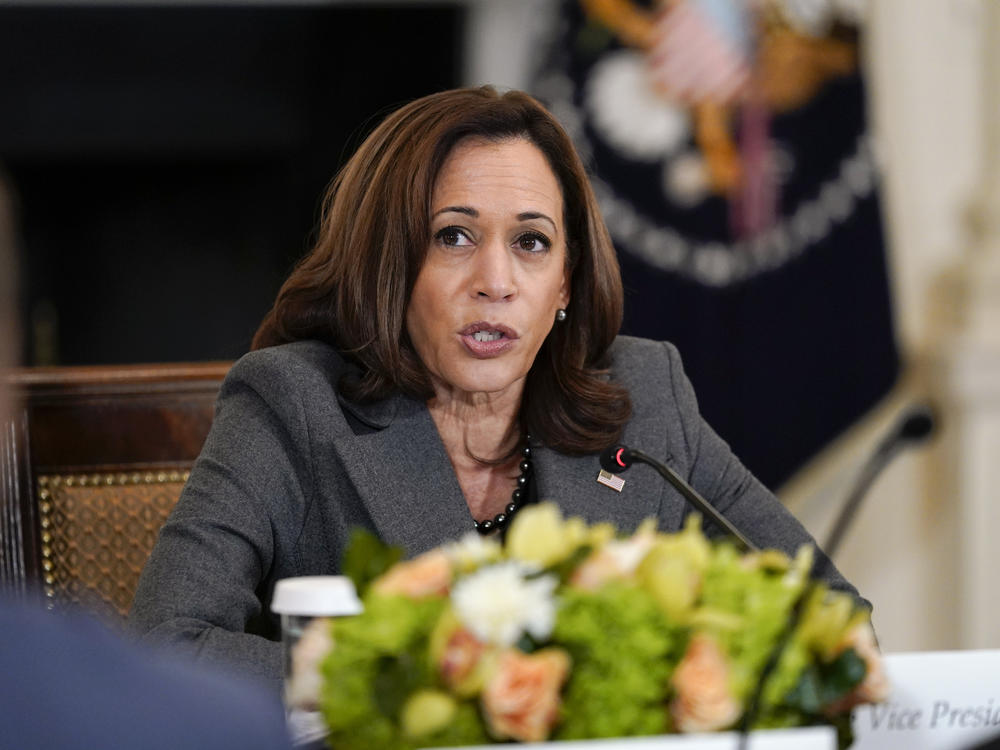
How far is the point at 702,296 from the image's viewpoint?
152 inches

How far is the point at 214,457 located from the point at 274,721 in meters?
0.93

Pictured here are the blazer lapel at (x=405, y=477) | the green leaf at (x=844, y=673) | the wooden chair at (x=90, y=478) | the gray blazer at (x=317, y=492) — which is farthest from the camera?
the wooden chair at (x=90, y=478)

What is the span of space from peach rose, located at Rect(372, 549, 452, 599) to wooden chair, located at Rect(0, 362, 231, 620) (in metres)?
1.15

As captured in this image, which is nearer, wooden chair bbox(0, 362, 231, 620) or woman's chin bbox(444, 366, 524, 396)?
woman's chin bbox(444, 366, 524, 396)

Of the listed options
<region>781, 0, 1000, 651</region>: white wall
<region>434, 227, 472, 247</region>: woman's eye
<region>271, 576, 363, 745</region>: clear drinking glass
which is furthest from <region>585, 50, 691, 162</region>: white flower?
<region>271, 576, 363, 745</region>: clear drinking glass

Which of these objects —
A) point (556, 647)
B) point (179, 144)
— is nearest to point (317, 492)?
point (556, 647)

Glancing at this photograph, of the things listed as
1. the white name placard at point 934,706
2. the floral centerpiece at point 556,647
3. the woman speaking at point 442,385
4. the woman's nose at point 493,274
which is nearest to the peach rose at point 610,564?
the floral centerpiece at point 556,647

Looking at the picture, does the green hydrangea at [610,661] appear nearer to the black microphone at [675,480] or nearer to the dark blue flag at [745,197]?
the black microphone at [675,480]

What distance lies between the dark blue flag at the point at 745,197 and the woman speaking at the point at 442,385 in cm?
193

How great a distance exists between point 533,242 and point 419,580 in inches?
39.1

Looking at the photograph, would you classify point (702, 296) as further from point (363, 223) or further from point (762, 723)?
point (762, 723)

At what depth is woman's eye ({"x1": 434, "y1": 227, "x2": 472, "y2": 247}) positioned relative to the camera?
1.72 metres

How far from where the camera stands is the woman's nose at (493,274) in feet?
5.50

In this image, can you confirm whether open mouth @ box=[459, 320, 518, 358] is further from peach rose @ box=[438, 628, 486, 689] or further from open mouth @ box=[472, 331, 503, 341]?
peach rose @ box=[438, 628, 486, 689]
